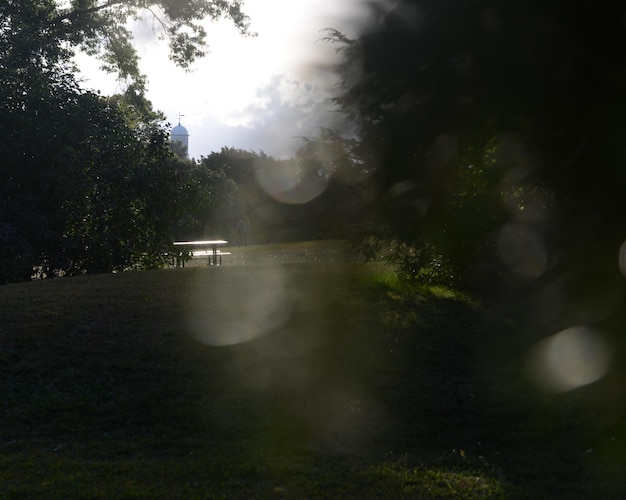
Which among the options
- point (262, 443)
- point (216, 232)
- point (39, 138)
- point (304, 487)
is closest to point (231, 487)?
point (304, 487)

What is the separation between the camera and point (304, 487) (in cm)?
546

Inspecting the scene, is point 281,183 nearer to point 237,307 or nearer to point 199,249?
point 199,249

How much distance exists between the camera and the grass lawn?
5.70m

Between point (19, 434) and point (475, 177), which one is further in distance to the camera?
point (475, 177)

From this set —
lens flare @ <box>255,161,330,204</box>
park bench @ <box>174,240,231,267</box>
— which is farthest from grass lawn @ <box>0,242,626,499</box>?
park bench @ <box>174,240,231,267</box>

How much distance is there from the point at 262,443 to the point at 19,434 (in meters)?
2.30

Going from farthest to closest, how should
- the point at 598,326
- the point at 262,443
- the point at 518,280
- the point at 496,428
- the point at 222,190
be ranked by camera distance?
the point at 222,190 → the point at 518,280 → the point at 598,326 → the point at 496,428 → the point at 262,443

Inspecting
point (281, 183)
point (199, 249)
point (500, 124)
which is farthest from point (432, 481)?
point (281, 183)

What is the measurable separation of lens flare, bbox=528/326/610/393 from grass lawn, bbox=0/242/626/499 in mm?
209

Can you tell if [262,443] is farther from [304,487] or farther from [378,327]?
[378,327]

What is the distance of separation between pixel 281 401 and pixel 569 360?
144 inches

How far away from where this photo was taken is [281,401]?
761 centimetres

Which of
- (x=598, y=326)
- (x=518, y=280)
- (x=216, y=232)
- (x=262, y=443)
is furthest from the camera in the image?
(x=216, y=232)

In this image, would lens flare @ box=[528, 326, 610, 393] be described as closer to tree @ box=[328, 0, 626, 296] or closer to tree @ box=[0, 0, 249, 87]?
tree @ box=[328, 0, 626, 296]
